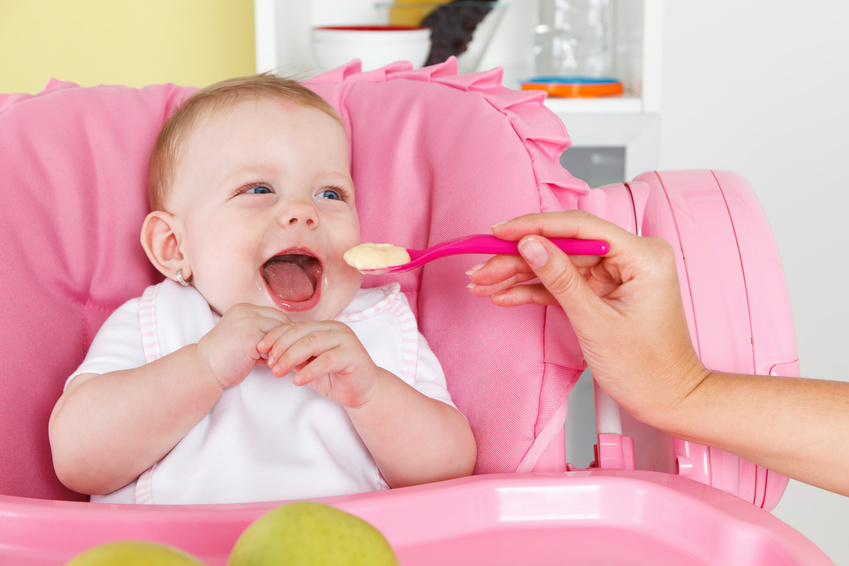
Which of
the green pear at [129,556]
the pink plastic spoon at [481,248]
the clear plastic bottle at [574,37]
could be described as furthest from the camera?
the clear plastic bottle at [574,37]

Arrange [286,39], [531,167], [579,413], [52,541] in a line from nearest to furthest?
[52,541] < [531,167] < [286,39] < [579,413]

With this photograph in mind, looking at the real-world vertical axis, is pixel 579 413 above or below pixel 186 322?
below

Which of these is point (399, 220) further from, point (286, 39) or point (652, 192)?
point (286, 39)

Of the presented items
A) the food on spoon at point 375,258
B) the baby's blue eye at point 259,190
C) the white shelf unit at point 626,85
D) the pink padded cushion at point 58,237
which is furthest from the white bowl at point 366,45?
the food on spoon at point 375,258

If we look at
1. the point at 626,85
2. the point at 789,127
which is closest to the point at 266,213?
the point at 626,85

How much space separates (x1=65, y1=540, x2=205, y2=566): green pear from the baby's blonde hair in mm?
630

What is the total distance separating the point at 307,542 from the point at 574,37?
4.61 feet

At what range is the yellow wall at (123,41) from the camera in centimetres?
161

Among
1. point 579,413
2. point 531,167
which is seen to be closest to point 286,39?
point 531,167

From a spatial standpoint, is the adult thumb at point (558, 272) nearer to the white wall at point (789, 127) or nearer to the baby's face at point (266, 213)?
the baby's face at point (266, 213)

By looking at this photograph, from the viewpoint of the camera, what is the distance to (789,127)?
1.69 m

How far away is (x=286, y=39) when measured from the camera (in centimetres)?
142

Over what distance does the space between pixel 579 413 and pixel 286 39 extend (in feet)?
2.88

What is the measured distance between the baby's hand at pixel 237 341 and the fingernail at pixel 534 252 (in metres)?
0.23
